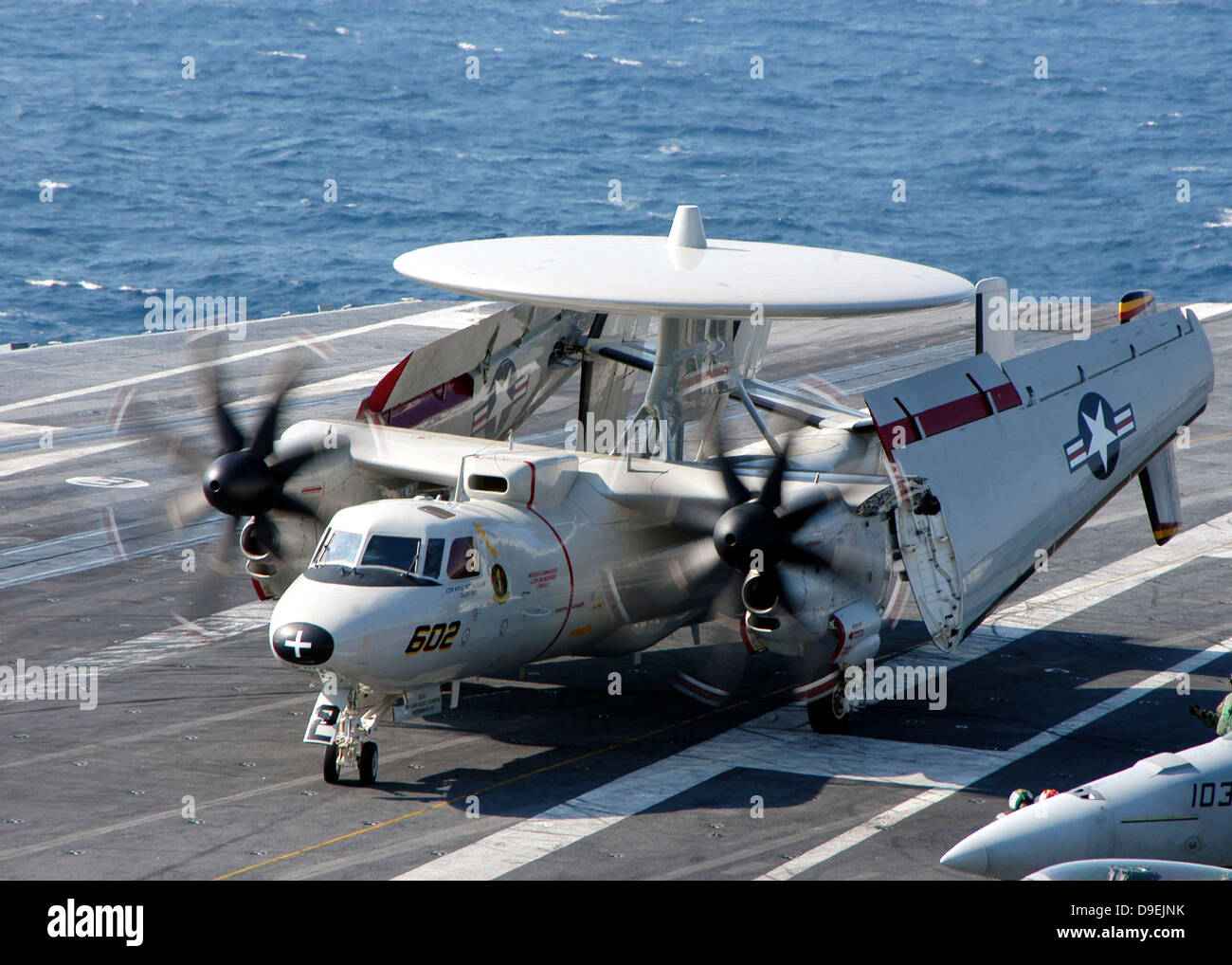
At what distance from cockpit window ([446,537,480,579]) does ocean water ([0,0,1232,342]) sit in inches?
2722

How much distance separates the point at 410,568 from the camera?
2423 cm

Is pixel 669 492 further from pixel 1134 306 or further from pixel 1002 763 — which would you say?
pixel 1134 306

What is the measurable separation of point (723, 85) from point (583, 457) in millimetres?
140594

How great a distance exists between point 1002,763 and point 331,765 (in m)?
11.4

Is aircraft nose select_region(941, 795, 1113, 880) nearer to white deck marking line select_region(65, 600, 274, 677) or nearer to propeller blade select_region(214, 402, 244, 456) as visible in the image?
propeller blade select_region(214, 402, 244, 456)

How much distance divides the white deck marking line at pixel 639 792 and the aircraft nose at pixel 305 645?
11.8ft

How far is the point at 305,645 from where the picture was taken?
Result: 22.9m

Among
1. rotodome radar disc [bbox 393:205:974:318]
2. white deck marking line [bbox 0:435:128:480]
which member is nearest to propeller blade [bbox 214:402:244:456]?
rotodome radar disc [bbox 393:205:974:318]

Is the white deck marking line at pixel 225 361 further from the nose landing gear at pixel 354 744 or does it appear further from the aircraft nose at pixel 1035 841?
the aircraft nose at pixel 1035 841

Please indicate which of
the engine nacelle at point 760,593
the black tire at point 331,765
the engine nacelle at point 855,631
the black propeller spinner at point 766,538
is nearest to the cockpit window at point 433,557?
the black tire at point 331,765

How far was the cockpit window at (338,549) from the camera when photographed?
24.4 meters

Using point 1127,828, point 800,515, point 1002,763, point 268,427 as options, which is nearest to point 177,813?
point 268,427
